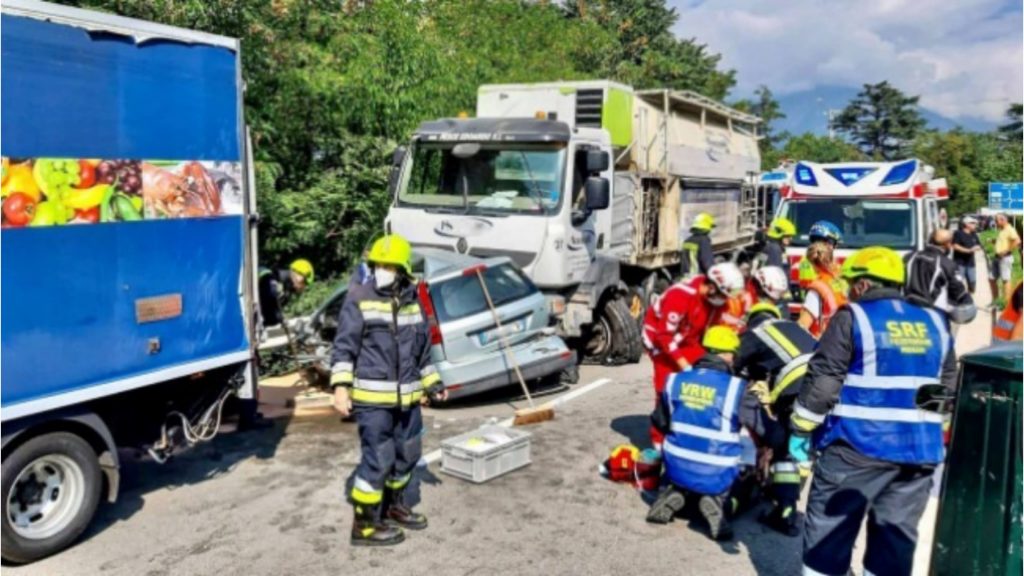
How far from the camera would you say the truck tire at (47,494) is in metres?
5.00

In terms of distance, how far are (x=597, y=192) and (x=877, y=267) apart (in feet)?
18.1

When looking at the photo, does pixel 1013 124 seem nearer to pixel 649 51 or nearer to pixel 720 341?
pixel 649 51

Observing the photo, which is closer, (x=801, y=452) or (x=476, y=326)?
(x=801, y=452)

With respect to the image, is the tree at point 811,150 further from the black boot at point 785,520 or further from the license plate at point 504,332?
the black boot at point 785,520

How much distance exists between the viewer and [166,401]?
616cm

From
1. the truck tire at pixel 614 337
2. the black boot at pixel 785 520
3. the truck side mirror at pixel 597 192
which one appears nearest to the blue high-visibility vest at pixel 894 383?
the black boot at pixel 785 520

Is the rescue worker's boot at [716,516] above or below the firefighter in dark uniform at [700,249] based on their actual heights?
below

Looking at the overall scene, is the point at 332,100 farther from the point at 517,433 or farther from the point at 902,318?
the point at 902,318

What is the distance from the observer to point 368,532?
5527mm

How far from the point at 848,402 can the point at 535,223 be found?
5785 millimetres

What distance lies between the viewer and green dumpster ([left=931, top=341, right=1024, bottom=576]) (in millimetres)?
3131

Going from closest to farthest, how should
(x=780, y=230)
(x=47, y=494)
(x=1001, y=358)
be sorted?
(x=1001, y=358)
(x=47, y=494)
(x=780, y=230)

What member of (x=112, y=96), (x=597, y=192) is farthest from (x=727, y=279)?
(x=112, y=96)

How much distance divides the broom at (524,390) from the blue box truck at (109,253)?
2.61m
